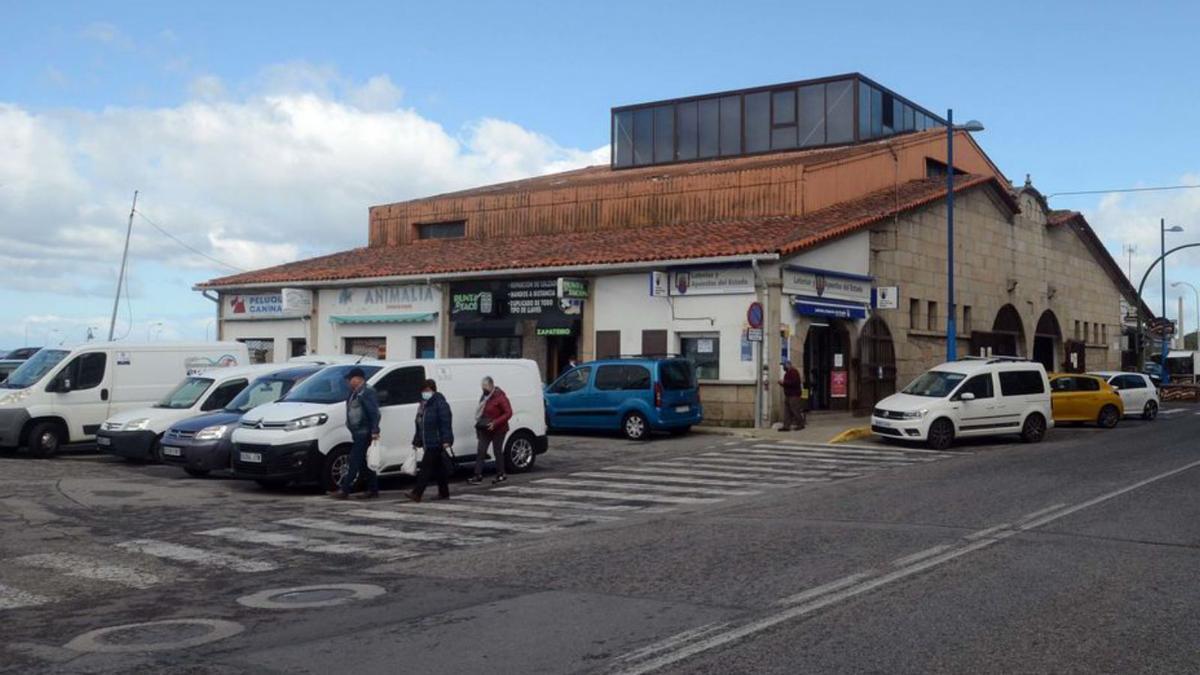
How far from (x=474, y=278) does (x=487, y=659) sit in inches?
997

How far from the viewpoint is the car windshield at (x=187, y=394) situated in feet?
60.8

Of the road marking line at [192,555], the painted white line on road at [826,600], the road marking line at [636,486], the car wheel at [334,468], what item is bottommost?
the road marking line at [192,555]

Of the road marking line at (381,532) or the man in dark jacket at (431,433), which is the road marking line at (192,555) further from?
the man in dark jacket at (431,433)

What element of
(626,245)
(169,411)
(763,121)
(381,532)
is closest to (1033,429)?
(626,245)

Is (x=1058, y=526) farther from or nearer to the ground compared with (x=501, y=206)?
nearer to the ground

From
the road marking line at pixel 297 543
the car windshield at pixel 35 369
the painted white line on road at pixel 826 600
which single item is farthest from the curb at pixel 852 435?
the car windshield at pixel 35 369

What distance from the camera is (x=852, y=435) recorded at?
24.4 metres

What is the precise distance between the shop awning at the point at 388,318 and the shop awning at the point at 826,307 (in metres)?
11.4

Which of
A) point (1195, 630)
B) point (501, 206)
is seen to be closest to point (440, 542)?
point (1195, 630)

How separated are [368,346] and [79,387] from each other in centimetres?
1448

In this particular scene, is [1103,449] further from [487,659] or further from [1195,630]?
[487,659]

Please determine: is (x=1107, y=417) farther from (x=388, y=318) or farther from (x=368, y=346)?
(x=368, y=346)

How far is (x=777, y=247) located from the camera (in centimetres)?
2511

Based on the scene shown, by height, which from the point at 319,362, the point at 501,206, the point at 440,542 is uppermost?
the point at 501,206
